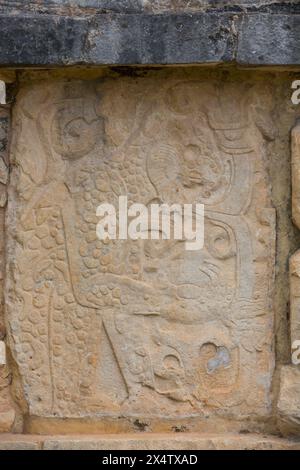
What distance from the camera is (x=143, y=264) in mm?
5172

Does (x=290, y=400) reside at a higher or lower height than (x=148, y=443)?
higher

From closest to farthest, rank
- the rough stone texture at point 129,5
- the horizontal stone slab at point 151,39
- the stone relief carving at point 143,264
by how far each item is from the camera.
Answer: the horizontal stone slab at point 151,39 < the rough stone texture at point 129,5 < the stone relief carving at point 143,264

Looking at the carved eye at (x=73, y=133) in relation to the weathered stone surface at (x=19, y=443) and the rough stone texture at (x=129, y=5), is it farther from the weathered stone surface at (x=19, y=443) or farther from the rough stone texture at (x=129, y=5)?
the weathered stone surface at (x=19, y=443)

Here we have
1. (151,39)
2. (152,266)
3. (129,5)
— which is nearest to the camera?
(151,39)

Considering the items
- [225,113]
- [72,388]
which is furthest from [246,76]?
[72,388]

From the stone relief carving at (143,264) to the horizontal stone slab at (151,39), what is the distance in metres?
0.29

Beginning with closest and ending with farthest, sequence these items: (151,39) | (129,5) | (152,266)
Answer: (151,39) → (129,5) → (152,266)

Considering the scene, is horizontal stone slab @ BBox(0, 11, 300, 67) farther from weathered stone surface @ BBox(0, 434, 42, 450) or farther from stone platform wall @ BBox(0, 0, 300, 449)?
weathered stone surface @ BBox(0, 434, 42, 450)

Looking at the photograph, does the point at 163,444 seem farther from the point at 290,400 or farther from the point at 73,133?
the point at 73,133

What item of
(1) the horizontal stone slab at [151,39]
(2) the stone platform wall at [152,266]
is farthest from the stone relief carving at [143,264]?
(1) the horizontal stone slab at [151,39]

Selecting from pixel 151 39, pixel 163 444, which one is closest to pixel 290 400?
pixel 163 444

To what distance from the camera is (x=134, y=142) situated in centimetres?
518

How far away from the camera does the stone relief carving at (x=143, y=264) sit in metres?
5.16

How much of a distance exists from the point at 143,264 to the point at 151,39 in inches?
41.0
